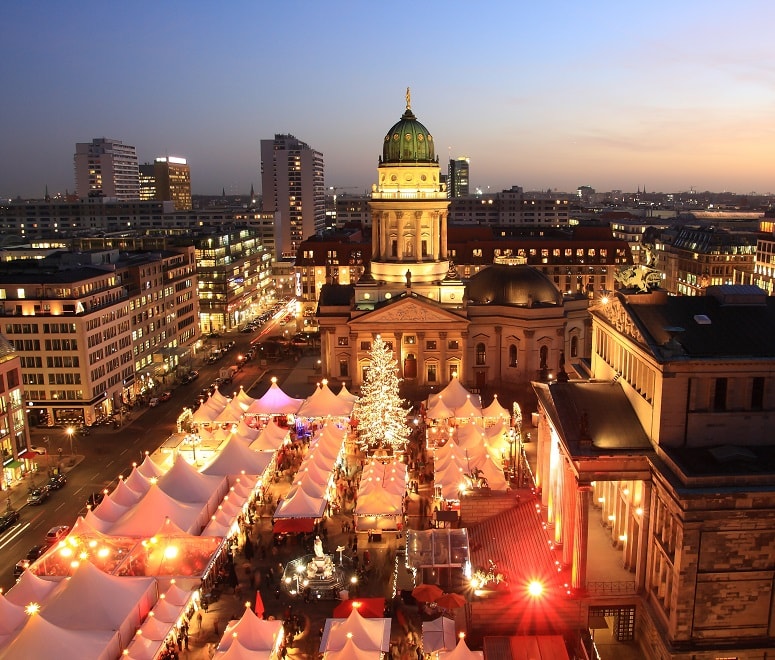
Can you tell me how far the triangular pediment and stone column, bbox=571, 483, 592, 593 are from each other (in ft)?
172

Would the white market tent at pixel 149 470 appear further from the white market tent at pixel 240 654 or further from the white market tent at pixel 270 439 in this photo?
the white market tent at pixel 240 654

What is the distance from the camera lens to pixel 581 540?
130 feet

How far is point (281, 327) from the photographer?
13738cm

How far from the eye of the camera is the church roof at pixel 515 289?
307ft

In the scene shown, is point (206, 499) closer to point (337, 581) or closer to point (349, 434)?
point (337, 581)

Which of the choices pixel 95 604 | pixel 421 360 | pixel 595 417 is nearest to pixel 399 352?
pixel 421 360

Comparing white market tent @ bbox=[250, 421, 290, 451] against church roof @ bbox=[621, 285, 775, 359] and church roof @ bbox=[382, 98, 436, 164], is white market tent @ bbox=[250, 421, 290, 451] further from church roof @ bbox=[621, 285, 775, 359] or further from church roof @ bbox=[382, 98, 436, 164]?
church roof @ bbox=[382, 98, 436, 164]

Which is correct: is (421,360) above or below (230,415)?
above

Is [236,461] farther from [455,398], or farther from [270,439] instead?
[455,398]

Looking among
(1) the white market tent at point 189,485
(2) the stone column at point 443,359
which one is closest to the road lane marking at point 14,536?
(1) the white market tent at point 189,485

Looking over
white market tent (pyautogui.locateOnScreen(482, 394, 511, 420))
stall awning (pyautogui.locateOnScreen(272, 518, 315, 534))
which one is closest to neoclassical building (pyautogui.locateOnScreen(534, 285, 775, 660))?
stall awning (pyautogui.locateOnScreen(272, 518, 315, 534))

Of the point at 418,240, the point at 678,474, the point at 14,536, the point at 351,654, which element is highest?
the point at 418,240

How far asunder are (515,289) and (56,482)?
187 ft

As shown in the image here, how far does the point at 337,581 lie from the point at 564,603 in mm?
13419
